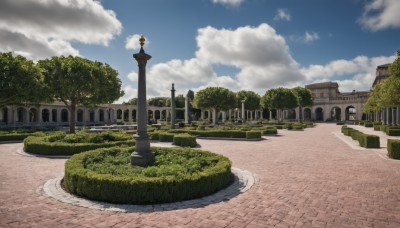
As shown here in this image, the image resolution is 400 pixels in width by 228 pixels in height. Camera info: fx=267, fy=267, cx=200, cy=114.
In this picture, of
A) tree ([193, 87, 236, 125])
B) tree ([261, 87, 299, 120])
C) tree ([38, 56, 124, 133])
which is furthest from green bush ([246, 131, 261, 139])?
tree ([261, 87, 299, 120])

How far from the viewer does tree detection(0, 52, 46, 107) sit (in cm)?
2553

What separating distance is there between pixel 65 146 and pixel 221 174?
38.2ft

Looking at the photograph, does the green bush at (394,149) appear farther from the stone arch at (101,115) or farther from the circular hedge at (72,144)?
the stone arch at (101,115)

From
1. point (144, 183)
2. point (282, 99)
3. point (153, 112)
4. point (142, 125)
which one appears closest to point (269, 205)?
point (144, 183)

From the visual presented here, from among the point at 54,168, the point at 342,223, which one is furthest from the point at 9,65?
the point at 342,223

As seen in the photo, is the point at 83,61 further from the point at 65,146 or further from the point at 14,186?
the point at 14,186

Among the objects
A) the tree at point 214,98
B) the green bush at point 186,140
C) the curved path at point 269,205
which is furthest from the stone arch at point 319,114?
the curved path at point 269,205

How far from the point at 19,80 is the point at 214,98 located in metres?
36.1

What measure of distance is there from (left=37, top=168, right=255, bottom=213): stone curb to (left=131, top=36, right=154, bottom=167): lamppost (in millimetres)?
3107

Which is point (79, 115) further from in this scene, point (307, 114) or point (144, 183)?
point (307, 114)

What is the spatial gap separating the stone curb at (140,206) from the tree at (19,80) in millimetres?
20097

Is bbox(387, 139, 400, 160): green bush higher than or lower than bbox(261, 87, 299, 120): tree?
lower

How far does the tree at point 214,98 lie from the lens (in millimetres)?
55531

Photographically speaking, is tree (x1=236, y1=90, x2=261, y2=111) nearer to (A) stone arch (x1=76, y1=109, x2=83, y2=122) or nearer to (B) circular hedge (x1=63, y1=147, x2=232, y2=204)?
(A) stone arch (x1=76, y1=109, x2=83, y2=122)
